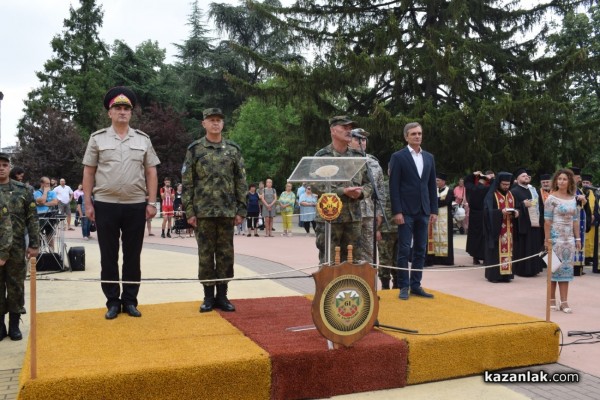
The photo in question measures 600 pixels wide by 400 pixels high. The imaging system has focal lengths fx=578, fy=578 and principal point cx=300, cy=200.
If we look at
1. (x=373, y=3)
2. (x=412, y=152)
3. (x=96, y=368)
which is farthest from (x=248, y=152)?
(x=96, y=368)

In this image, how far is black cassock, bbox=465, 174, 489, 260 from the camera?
12070 mm

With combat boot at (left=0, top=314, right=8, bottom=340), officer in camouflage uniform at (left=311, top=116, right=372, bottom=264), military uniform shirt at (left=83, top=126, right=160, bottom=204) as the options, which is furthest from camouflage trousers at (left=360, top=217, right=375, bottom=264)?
combat boot at (left=0, top=314, right=8, bottom=340)

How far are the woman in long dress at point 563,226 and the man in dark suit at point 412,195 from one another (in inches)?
74.5

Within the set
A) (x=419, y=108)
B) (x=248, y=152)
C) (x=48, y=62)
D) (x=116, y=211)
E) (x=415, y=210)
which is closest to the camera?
(x=116, y=211)

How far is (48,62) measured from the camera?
2013 inches

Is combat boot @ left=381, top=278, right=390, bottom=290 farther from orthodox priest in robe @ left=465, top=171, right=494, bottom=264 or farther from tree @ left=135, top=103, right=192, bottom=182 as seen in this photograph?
tree @ left=135, top=103, right=192, bottom=182

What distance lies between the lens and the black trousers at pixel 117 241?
17.6ft

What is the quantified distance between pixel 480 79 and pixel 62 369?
69.5 feet

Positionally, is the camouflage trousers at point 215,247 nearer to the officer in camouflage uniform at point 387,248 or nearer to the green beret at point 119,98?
the green beret at point 119,98

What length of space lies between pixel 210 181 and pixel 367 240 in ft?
6.87

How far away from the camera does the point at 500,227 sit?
33.0ft

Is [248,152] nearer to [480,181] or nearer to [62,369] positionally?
[480,181]

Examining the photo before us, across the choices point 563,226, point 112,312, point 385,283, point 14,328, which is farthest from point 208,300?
point 563,226

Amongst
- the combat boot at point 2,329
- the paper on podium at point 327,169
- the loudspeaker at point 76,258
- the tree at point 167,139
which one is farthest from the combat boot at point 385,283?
the tree at point 167,139
